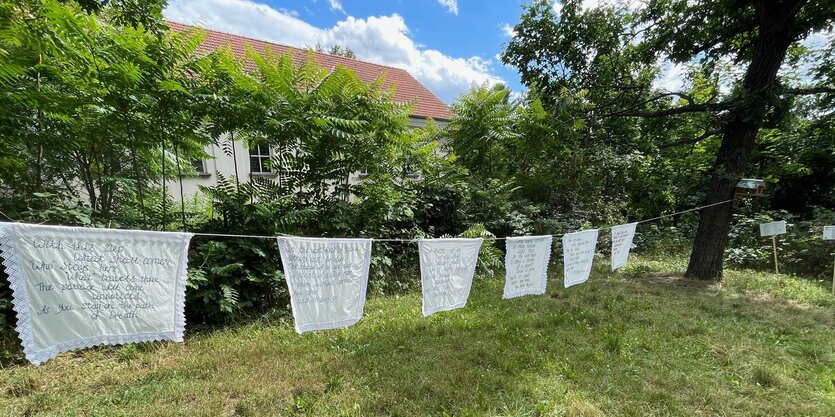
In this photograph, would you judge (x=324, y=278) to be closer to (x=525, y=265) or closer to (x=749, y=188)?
(x=525, y=265)

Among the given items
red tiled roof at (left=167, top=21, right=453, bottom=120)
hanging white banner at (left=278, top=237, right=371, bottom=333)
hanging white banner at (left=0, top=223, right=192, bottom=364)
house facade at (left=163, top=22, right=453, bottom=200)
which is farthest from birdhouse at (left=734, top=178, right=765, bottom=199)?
red tiled roof at (left=167, top=21, right=453, bottom=120)

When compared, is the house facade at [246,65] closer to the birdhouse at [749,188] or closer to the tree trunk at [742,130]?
the tree trunk at [742,130]

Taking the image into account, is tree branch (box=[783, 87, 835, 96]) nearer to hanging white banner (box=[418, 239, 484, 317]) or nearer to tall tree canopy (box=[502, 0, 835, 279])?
tall tree canopy (box=[502, 0, 835, 279])

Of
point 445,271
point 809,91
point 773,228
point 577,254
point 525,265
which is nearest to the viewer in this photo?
point 445,271

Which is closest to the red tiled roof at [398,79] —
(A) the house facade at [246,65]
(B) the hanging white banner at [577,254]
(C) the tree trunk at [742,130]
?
(A) the house facade at [246,65]

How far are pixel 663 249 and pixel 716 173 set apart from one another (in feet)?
12.8

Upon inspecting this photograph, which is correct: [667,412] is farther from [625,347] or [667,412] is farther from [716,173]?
[716,173]

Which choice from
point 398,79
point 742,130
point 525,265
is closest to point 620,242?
point 525,265

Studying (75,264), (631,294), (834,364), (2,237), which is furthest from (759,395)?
(2,237)

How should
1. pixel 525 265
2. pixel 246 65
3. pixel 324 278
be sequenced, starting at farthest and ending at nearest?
1. pixel 246 65
2. pixel 525 265
3. pixel 324 278

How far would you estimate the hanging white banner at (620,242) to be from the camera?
5207mm

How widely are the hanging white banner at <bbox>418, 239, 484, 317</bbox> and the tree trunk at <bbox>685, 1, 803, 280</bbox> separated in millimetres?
5086

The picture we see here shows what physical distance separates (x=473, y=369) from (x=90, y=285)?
2.91 m

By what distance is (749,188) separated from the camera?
554cm
